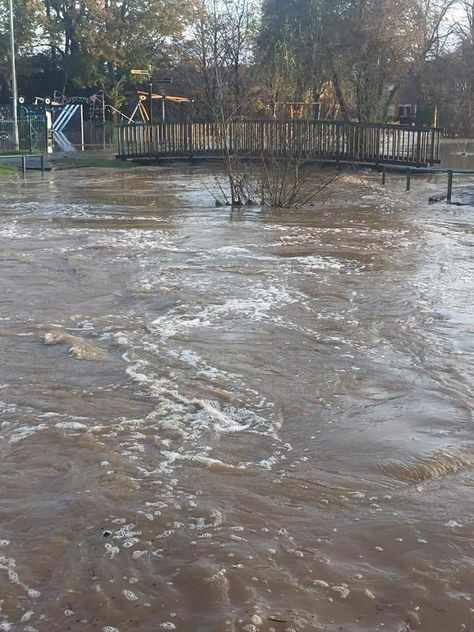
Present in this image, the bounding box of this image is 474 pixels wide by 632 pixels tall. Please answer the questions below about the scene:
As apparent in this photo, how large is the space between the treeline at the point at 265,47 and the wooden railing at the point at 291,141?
184cm

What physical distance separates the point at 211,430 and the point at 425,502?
60.1 inches

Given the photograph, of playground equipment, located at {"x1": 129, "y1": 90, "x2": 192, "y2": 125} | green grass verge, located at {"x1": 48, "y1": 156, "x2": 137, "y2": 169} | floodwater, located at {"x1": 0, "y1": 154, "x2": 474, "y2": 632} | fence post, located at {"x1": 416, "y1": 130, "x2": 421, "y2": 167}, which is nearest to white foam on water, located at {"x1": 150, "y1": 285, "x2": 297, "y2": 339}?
floodwater, located at {"x1": 0, "y1": 154, "x2": 474, "y2": 632}

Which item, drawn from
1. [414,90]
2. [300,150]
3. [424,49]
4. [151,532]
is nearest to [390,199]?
[300,150]

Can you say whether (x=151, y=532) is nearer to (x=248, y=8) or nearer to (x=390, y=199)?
(x=390, y=199)

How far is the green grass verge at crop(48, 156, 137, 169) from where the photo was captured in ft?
103

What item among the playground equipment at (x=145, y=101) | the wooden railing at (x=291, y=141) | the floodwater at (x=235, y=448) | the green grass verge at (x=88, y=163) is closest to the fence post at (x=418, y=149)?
the wooden railing at (x=291, y=141)

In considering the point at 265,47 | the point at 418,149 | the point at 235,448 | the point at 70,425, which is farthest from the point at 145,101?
the point at 235,448

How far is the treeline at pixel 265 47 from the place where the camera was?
38594 millimetres

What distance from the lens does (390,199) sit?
21.4m

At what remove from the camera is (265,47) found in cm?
4200

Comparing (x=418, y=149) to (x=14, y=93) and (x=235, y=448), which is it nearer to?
(x=14, y=93)

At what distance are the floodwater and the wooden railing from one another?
25.9 feet

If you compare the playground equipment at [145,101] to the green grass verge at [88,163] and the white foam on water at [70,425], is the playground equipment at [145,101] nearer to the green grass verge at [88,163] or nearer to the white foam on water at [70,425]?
the green grass verge at [88,163]

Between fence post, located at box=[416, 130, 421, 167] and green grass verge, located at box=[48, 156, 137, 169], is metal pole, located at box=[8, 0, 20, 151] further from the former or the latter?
fence post, located at box=[416, 130, 421, 167]
